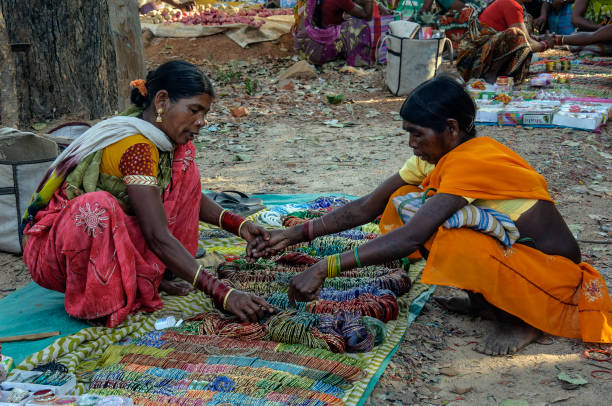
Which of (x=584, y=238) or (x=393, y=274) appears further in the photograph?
(x=584, y=238)

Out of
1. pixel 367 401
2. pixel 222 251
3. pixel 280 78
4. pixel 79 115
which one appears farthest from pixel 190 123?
pixel 280 78

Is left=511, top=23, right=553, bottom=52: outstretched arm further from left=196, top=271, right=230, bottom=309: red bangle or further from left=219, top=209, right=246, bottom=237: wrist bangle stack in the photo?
left=196, top=271, right=230, bottom=309: red bangle

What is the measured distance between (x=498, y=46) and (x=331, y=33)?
9.89 ft

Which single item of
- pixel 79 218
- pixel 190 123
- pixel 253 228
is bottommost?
pixel 253 228

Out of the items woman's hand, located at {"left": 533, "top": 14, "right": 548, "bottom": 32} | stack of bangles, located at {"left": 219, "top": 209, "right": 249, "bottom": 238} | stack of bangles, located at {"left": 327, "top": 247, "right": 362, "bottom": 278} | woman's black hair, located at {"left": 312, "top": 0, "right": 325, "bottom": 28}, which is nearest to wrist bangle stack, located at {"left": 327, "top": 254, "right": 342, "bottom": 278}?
stack of bangles, located at {"left": 327, "top": 247, "right": 362, "bottom": 278}

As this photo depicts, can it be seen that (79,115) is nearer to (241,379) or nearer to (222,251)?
(222,251)

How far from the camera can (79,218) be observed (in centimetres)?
282

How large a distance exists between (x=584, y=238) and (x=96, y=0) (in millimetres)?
5057

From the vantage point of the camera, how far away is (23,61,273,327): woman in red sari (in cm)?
283

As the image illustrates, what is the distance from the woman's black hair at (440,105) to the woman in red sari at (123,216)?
1.04 metres

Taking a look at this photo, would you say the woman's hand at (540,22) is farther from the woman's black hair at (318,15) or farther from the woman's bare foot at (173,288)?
the woman's bare foot at (173,288)

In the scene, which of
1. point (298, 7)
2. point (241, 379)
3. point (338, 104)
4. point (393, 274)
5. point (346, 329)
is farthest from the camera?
point (298, 7)

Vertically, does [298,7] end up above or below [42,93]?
above

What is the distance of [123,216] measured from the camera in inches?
114
